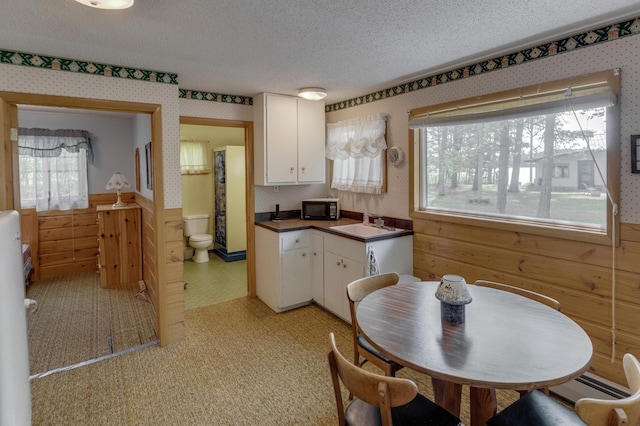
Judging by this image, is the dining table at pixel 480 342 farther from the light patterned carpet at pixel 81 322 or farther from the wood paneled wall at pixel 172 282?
the light patterned carpet at pixel 81 322

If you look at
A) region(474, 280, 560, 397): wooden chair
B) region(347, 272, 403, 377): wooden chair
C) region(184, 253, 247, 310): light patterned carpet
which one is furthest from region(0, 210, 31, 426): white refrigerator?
region(184, 253, 247, 310): light patterned carpet

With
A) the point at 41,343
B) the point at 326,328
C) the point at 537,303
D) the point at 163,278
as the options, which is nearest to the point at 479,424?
the point at 537,303

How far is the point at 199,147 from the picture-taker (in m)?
6.07

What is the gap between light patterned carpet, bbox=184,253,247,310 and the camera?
13.7ft

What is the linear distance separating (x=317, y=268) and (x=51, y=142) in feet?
13.5

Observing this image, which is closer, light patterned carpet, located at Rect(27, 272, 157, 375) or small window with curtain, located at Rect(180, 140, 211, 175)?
light patterned carpet, located at Rect(27, 272, 157, 375)

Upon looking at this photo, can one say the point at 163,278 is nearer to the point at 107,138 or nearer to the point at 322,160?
the point at 322,160

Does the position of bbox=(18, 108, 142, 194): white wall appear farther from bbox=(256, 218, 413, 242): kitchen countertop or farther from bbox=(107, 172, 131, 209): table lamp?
bbox=(256, 218, 413, 242): kitchen countertop

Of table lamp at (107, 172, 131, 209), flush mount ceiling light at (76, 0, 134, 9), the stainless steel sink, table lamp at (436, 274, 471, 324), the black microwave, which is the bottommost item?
table lamp at (436, 274, 471, 324)

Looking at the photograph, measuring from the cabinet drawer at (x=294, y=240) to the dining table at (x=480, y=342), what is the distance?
174 centimetres

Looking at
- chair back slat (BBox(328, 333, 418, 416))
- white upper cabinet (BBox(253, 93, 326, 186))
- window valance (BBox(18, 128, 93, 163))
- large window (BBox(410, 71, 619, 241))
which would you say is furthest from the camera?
window valance (BBox(18, 128, 93, 163))

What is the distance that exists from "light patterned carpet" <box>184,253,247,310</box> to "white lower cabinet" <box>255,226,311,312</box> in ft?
2.27

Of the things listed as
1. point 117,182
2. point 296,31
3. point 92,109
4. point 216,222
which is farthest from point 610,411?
point 216,222

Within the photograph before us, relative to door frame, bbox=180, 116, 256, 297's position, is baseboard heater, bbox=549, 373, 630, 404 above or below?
below
